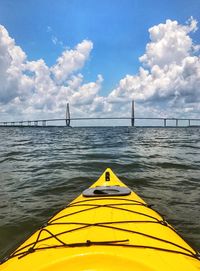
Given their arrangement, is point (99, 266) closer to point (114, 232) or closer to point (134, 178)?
point (114, 232)

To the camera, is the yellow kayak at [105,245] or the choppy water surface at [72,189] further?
the choppy water surface at [72,189]

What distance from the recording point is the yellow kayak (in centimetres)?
255

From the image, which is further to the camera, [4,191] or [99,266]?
[4,191]

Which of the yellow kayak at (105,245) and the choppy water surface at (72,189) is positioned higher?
the yellow kayak at (105,245)

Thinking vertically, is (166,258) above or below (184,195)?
above

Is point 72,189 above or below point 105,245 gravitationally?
below

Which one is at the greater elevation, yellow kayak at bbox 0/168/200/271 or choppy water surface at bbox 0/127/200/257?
yellow kayak at bbox 0/168/200/271

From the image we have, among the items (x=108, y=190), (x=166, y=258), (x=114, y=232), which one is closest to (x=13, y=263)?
(x=114, y=232)

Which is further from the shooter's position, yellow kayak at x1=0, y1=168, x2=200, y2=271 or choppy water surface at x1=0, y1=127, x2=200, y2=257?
choppy water surface at x1=0, y1=127, x2=200, y2=257

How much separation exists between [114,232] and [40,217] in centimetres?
323

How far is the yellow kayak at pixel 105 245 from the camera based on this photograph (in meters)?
2.55

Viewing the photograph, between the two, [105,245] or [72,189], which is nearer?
[105,245]

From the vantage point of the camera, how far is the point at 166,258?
272 centimetres

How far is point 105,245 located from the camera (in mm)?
2881
